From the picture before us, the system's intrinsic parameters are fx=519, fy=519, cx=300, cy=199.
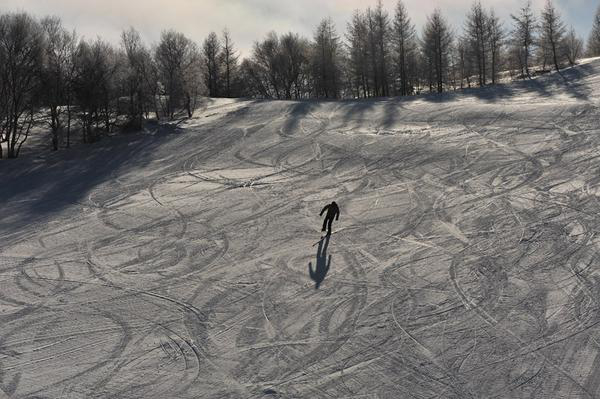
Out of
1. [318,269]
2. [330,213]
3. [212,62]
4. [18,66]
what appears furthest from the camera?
[212,62]

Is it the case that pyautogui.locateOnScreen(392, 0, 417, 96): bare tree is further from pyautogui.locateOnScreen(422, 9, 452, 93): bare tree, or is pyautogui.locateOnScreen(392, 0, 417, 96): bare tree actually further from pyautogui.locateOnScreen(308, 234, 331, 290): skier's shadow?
pyautogui.locateOnScreen(308, 234, 331, 290): skier's shadow

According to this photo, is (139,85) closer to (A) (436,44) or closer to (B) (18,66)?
(B) (18,66)

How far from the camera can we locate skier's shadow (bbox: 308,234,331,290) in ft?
43.3

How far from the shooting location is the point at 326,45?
64688 mm

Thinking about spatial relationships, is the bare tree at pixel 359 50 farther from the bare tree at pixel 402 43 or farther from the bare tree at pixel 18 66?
the bare tree at pixel 18 66

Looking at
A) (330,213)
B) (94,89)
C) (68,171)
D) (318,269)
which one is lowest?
(318,269)

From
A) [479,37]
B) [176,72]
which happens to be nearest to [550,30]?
[479,37]

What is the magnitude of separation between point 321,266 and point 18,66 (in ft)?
93.0

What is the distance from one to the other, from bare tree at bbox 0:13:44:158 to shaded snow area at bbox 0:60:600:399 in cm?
746

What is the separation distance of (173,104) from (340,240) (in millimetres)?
28905

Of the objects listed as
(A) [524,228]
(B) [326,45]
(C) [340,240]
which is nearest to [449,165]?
(A) [524,228]

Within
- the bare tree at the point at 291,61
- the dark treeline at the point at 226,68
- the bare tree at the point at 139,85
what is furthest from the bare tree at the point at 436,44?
the bare tree at the point at 139,85

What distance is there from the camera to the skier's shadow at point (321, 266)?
519 inches

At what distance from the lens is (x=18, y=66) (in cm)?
3291
